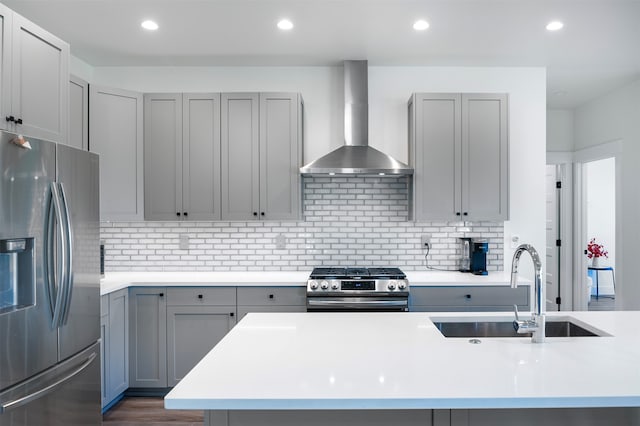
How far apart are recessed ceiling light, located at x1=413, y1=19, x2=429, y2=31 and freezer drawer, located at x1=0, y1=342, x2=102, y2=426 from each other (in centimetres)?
310

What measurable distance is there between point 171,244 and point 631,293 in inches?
192

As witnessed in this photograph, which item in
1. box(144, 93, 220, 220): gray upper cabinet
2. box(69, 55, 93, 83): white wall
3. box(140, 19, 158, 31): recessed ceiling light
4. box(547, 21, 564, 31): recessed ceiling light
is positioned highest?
box(140, 19, 158, 31): recessed ceiling light

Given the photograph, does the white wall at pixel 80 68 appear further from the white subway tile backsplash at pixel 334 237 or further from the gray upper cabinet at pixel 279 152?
the gray upper cabinet at pixel 279 152

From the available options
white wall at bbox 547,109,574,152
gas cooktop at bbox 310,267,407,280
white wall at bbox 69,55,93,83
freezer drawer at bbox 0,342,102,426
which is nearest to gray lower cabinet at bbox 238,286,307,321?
gas cooktop at bbox 310,267,407,280

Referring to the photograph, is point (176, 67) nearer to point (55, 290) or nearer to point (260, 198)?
point (260, 198)

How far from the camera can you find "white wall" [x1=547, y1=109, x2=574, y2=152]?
222 inches

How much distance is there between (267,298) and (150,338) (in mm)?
1027

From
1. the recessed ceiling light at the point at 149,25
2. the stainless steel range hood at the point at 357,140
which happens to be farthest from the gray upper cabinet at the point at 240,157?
the recessed ceiling light at the point at 149,25

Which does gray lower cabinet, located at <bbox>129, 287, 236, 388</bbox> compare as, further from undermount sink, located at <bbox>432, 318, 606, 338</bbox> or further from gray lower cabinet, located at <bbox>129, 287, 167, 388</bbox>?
undermount sink, located at <bbox>432, 318, 606, 338</bbox>

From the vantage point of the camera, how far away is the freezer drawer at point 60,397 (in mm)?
1872

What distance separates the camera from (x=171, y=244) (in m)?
4.05

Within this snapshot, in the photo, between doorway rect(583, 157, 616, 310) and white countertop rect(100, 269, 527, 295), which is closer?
white countertop rect(100, 269, 527, 295)

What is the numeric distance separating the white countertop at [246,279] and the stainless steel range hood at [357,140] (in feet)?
3.07

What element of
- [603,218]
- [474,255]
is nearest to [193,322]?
[474,255]
